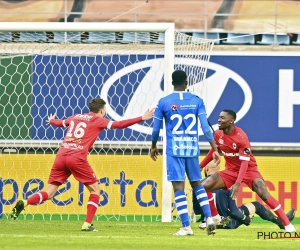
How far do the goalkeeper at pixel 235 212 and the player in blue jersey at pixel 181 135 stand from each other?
1.45 meters

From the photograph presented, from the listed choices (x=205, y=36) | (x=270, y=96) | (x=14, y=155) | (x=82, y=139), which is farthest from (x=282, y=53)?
(x=82, y=139)

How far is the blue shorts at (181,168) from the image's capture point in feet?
32.4

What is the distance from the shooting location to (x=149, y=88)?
1623 centimetres

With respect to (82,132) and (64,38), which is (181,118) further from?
(64,38)

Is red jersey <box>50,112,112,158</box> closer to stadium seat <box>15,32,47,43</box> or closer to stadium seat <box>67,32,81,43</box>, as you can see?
stadium seat <box>15,32,47,43</box>

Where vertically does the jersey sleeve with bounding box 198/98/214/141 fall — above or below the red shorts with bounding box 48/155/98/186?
above

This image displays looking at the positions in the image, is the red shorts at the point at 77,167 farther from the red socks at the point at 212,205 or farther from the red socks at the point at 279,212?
the red socks at the point at 279,212

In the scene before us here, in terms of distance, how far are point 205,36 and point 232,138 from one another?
691 centimetres

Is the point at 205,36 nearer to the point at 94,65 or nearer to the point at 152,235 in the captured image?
the point at 94,65

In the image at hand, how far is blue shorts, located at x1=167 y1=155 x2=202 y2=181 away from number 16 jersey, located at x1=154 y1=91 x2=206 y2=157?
2.4 inches

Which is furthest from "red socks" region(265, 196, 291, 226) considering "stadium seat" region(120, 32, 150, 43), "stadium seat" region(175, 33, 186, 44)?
"stadium seat" region(120, 32, 150, 43)

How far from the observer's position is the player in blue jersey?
9.91 m

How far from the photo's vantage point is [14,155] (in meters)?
15.4

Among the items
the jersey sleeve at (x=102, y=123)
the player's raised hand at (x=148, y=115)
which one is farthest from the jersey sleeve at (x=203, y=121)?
the jersey sleeve at (x=102, y=123)
